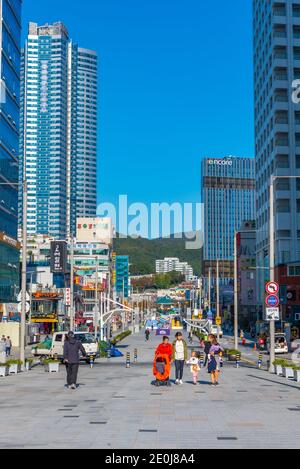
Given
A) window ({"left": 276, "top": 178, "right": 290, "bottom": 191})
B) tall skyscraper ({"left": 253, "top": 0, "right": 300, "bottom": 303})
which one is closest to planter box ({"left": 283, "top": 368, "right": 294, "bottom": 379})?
tall skyscraper ({"left": 253, "top": 0, "right": 300, "bottom": 303})

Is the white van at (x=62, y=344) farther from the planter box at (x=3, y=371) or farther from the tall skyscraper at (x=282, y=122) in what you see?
the tall skyscraper at (x=282, y=122)

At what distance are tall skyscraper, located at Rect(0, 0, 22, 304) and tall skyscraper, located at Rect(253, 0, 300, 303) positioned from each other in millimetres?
33836

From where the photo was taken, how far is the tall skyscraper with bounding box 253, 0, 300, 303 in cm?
8700

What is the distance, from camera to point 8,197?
85.4 metres

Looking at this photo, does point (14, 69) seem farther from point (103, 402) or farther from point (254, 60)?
point (103, 402)

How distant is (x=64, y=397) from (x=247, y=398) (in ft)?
18.3

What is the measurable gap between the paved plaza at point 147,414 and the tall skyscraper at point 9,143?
185ft

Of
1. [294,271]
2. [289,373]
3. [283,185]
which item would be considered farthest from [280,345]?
[283,185]

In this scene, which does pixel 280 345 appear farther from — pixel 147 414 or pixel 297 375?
pixel 147 414

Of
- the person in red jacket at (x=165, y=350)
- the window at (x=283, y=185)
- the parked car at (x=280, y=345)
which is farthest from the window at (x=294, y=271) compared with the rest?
the person in red jacket at (x=165, y=350)

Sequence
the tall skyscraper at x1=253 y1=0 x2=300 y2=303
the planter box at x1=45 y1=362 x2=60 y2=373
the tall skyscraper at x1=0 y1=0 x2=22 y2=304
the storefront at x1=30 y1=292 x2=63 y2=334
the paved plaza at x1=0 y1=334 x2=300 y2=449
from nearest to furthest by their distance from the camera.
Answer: the paved plaza at x1=0 y1=334 x2=300 y2=449 < the planter box at x1=45 y1=362 x2=60 y2=373 < the tall skyscraper at x1=0 y1=0 x2=22 y2=304 < the tall skyscraper at x1=253 y1=0 x2=300 y2=303 < the storefront at x1=30 y1=292 x2=63 y2=334

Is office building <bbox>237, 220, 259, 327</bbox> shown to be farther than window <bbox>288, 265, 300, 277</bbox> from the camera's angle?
Yes

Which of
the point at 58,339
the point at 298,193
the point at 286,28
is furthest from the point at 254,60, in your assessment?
the point at 58,339

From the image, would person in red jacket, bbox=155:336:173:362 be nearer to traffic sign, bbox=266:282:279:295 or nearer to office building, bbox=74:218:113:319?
traffic sign, bbox=266:282:279:295
